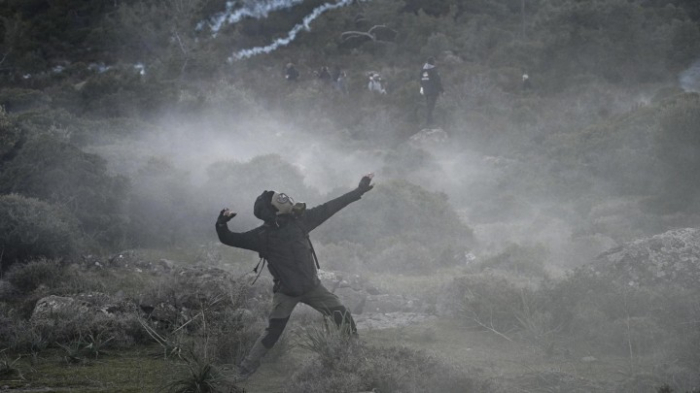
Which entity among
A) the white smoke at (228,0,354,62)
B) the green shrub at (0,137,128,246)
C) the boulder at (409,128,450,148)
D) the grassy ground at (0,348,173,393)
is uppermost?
the white smoke at (228,0,354,62)

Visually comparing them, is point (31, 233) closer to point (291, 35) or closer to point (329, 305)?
point (329, 305)

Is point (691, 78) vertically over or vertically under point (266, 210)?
over

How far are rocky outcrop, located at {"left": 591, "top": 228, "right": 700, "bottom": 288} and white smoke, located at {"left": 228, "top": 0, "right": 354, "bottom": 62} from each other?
26.4 metres

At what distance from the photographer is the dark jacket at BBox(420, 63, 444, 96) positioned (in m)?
24.7

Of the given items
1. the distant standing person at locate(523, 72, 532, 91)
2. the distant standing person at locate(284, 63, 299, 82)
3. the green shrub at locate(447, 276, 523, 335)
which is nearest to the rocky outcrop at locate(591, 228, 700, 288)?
the green shrub at locate(447, 276, 523, 335)

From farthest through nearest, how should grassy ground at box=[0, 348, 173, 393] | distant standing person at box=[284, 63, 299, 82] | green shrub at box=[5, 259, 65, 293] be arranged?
distant standing person at box=[284, 63, 299, 82]
green shrub at box=[5, 259, 65, 293]
grassy ground at box=[0, 348, 173, 393]

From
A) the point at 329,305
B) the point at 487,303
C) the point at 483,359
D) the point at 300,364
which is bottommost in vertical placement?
the point at 300,364

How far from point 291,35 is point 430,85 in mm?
14211

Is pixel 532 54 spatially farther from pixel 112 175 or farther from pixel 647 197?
pixel 112 175

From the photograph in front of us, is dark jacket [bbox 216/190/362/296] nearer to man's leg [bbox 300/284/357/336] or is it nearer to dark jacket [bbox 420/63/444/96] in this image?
man's leg [bbox 300/284/357/336]

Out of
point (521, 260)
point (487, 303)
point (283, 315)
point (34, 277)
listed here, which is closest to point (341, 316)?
point (283, 315)

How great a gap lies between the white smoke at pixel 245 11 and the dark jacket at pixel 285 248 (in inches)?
1155

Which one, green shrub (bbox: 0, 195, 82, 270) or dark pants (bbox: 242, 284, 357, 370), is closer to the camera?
dark pants (bbox: 242, 284, 357, 370)

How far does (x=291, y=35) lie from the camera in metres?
37.2
